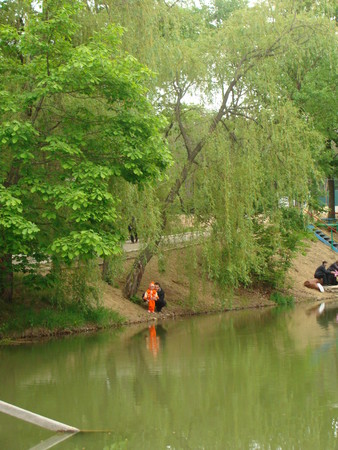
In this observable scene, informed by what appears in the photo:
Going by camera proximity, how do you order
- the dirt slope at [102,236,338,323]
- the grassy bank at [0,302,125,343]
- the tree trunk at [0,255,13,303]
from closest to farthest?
1. the tree trunk at [0,255,13,303]
2. the grassy bank at [0,302,125,343]
3. the dirt slope at [102,236,338,323]

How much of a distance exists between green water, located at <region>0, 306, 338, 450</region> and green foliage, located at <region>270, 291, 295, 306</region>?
27.8 feet

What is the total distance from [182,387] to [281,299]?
61.3ft

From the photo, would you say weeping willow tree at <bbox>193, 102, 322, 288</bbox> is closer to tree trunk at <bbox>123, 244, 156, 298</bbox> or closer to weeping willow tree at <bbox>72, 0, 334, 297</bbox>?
weeping willow tree at <bbox>72, 0, 334, 297</bbox>

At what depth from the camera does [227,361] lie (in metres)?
17.5

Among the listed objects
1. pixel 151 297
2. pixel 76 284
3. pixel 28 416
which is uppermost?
pixel 76 284

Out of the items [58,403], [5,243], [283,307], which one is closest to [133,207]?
[5,243]

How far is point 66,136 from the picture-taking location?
62.1 feet

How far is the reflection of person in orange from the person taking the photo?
19.4 m

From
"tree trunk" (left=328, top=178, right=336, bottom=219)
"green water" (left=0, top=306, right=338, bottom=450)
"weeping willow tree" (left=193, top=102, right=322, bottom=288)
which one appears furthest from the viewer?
"tree trunk" (left=328, top=178, right=336, bottom=219)

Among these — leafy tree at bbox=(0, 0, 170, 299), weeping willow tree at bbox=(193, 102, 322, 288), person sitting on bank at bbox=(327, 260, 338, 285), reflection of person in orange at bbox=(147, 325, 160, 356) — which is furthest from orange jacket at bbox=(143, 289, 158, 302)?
person sitting on bank at bbox=(327, 260, 338, 285)

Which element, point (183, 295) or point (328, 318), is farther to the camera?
point (183, 295)

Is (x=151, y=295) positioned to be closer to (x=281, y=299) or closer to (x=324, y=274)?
(x=281, y=299)

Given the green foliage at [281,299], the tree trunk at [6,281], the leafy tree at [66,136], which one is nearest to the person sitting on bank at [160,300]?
the tree trunk at [6,281]

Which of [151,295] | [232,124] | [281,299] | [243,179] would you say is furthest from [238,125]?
[281,299]
